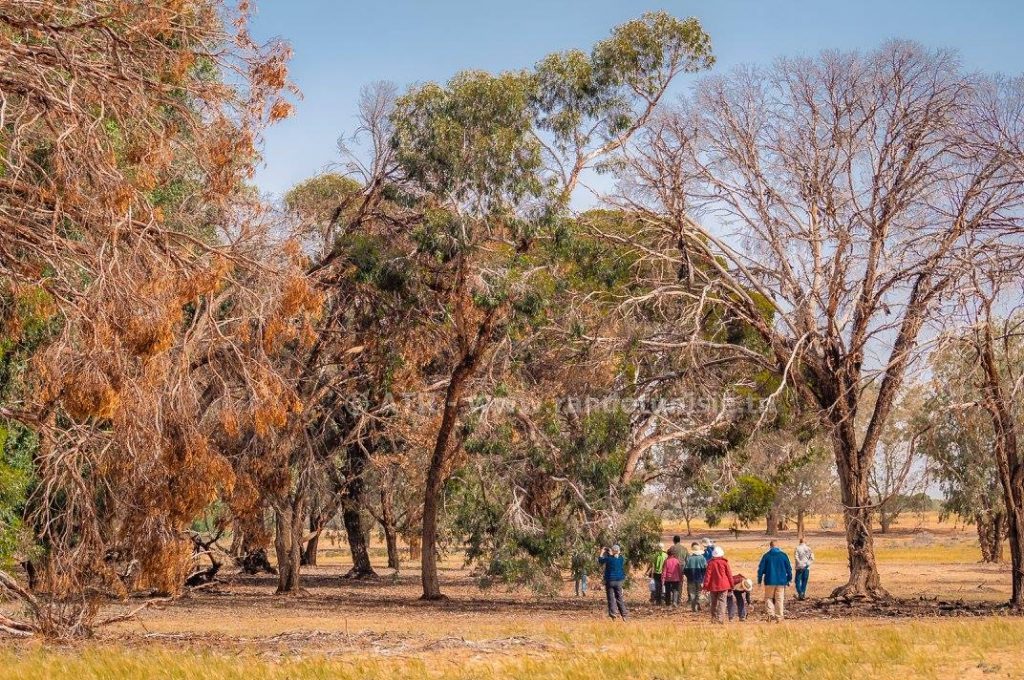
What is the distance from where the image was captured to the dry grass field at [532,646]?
13195mm

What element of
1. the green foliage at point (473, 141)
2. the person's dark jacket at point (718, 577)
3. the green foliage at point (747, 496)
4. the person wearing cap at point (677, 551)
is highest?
the green foliage at point (473, 141)

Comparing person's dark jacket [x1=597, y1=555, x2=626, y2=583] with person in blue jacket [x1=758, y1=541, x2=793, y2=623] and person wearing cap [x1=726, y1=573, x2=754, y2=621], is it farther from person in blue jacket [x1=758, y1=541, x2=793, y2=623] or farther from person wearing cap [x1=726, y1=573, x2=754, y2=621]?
person in blue jacket [x1=758, y1=541, x2=793, y2=623]

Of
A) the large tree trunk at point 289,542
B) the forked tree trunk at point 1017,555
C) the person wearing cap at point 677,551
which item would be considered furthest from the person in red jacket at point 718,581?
the large tree trunk at point 289,542

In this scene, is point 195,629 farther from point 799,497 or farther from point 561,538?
point 799,497

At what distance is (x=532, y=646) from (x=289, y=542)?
18866mm

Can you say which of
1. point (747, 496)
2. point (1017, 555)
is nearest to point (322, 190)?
point (747, 496)

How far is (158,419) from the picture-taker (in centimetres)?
1684

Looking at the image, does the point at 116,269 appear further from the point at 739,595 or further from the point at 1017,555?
the point at 1017,555

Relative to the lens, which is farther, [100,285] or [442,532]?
[442,532]

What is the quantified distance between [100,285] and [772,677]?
8796mm

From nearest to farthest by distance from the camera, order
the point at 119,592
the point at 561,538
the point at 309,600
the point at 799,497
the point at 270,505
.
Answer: the point at 119,592
the point at 561,538
the point at 309,600
the point at 270,505
the point at 799,497

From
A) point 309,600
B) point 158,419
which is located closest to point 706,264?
point 309,600

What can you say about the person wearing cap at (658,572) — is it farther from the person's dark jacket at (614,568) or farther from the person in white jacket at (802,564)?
the person's dark jacket at (614,568)

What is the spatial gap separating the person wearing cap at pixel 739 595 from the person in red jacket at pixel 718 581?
1.73 feet
